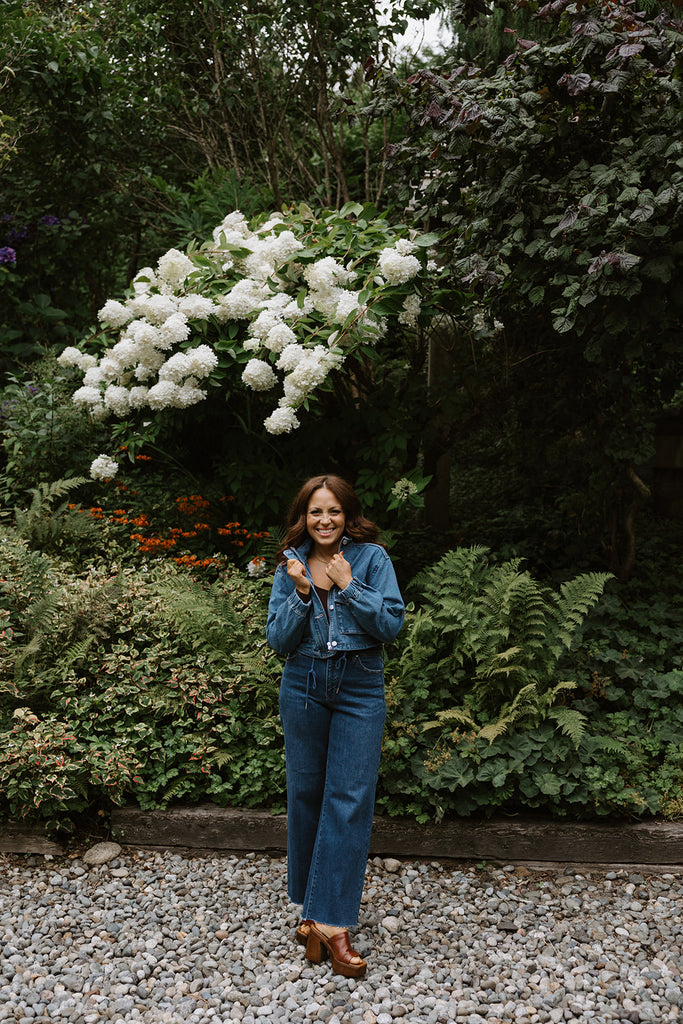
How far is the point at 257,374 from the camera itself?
148 inches

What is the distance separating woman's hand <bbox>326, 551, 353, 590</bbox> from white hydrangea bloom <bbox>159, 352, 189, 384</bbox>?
1.87 metres

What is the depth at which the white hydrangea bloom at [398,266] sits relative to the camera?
12.2 feet

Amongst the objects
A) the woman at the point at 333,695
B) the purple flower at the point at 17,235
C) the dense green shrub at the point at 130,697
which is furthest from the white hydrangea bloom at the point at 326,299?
the purple flower at the point at 17,235

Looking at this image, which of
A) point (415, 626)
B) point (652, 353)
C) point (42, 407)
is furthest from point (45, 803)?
point (652, 353)

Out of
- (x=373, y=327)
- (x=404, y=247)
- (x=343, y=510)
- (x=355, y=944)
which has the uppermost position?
(x=404, y=247)

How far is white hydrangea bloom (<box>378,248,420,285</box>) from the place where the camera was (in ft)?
12.2

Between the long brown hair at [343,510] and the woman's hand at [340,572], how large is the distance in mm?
179

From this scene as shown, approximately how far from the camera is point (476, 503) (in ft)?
20.2

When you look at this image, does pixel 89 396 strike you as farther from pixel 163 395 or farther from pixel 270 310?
pixel 270 310

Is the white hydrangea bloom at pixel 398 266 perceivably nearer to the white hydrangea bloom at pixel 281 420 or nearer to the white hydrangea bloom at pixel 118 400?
the white hydrangea bloom at pixel 281 420

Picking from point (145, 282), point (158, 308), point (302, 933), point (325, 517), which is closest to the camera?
point (325, 517)

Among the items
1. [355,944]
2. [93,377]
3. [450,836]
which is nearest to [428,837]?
[450,836]

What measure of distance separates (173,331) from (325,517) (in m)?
1.90

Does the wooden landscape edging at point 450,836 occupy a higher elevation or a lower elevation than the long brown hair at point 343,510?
lower
